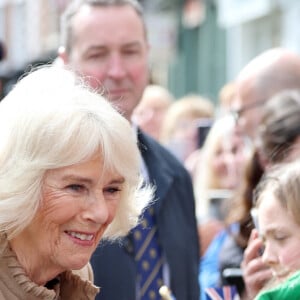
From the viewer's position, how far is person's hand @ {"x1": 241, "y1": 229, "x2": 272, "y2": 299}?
451 cm

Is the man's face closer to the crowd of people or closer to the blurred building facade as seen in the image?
the crowd of people

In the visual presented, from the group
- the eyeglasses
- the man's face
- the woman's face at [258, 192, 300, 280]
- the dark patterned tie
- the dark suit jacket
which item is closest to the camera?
the woman's face at [258, 192, 300, 280]

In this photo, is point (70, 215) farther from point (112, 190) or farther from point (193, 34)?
point (193, 34)

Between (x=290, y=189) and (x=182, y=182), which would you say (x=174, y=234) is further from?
(x=290, y=189)

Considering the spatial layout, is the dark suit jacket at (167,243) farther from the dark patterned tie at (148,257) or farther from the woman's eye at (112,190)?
the woman's eye at (112,190)

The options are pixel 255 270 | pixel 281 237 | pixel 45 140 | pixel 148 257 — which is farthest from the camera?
pixel 148 257

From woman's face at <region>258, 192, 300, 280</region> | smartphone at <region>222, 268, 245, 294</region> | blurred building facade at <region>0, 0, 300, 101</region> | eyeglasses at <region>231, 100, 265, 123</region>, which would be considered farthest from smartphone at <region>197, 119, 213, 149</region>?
woman's face at <region>258, 192, 300, 280</region>

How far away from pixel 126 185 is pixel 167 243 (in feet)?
4.16

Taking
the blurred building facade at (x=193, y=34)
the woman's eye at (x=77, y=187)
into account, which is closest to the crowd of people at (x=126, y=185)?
the woman's eye at (x=77, y=187)

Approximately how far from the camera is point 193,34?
30.7 metres

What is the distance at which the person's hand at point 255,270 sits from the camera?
14.8 feet

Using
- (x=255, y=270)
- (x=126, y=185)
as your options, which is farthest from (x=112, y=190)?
(x=255, y=270)

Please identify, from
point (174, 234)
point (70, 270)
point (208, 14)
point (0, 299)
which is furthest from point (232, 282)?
point (208, 14)

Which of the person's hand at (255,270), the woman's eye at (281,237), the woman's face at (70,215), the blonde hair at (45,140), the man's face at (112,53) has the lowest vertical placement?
the person's hand at (255,270)
